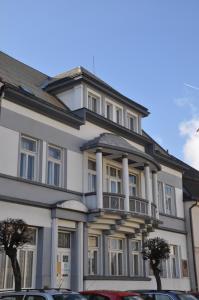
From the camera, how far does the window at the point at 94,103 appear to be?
72.8 feet

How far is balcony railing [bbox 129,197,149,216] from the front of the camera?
20644 mm

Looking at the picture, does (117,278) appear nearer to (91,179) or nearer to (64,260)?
(64,260)

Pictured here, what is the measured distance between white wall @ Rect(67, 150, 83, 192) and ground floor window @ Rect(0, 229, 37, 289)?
292 centimetres

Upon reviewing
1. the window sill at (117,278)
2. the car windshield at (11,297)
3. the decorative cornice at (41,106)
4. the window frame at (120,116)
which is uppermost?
the window frame at (120,116)

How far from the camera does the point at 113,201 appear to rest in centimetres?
1970

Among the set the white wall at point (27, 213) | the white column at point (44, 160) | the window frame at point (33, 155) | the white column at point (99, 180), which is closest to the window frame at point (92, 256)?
the white column at point (99, 180)

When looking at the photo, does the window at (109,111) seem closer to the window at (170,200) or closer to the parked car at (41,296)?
the window at (170,200)

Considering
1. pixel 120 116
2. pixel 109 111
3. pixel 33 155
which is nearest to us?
pixel 33 155

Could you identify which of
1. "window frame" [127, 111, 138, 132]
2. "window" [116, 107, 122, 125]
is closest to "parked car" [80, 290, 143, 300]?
"window" [116, 107, 122, 125]

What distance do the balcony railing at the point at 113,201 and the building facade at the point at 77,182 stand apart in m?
0.05

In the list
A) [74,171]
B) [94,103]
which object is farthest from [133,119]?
[74,171]

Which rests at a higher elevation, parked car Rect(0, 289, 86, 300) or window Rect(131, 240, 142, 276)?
window Rect(131, 240, 142, 276)

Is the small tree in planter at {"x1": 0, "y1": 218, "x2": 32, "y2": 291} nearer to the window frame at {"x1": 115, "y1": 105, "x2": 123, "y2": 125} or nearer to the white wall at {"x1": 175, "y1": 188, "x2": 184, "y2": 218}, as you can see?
the window frame at {"x1": 115, "y1": 105, "x2": 123, "y2": 125}

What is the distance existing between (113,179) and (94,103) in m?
4.09
